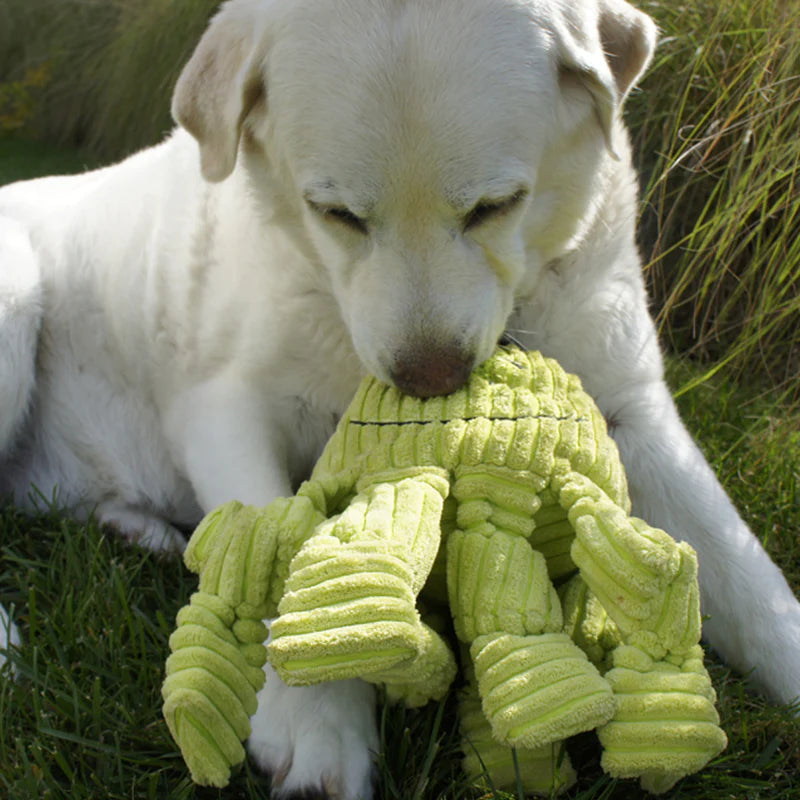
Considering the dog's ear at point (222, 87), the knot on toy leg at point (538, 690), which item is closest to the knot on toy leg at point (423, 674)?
the knot on toy leg at point (538, 690)

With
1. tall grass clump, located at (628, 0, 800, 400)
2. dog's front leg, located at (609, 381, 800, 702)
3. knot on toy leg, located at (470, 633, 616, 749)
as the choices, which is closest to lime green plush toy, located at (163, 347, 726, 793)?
knot on toy leg, located at (470, 633, 616, 749)

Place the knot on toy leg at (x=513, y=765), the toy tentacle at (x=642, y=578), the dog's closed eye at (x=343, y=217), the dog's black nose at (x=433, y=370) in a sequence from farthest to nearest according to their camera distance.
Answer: the dog's closed eye at (x=343, y=217)
the dog's black nose at (x=433, y=370)
the knot on toy leg at (x=513, y=765)
the toy tentacle at (x=642, y=578)

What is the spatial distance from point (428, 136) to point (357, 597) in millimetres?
894

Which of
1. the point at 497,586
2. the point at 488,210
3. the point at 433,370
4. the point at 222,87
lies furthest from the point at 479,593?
the point at 222,87

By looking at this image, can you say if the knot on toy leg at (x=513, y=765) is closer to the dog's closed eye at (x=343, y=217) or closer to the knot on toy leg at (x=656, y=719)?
the knot on toy leg at (x=656, y=719)

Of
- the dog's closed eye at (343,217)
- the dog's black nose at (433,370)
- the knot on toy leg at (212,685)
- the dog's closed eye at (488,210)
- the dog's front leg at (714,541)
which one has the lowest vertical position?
the dog's front leg at (714,541)

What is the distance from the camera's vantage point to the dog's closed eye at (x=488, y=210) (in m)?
1.96

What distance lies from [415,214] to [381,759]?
104 centimetres

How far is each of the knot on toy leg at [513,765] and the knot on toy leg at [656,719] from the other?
0.21 m

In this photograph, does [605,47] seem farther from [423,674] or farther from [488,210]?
[423,674]

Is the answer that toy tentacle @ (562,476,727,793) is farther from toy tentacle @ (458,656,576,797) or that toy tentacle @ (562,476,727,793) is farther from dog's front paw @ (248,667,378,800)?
dog's front paw @ (248,667,378,800)

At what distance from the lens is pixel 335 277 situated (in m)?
2.19

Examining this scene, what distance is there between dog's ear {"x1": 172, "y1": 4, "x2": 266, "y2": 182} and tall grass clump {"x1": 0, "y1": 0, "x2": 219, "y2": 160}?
3538mm

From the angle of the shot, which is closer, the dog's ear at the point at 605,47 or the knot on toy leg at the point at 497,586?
the knot on toy leg at the point at 497,586
